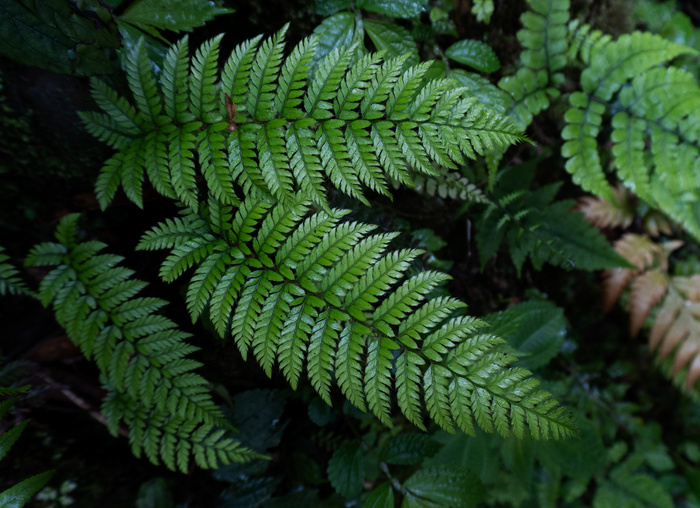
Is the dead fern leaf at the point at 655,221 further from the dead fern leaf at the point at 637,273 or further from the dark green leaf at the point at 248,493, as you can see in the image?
the dark green leaf at the point at 248,493

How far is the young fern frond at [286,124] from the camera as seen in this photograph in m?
1.50

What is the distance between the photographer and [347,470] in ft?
6.81

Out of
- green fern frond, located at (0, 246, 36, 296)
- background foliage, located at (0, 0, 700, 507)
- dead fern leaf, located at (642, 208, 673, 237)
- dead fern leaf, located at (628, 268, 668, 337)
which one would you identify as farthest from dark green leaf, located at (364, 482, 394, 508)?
dead fern leaf, located at (642, 208, 673, 237)

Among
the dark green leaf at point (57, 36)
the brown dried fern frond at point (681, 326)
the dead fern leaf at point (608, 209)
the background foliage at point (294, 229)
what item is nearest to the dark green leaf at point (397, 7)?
the background foliage at point (294, 229)

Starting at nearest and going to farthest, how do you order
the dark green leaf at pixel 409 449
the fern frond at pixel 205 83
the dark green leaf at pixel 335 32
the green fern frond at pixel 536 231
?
1. the fern frond at pixel 205 83
2. the dark green leaf at pixel 335 32
3. the dark green leaf at pixel 409 449
4. the green fern frond at pixel 536 231

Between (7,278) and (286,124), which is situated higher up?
(286,124)

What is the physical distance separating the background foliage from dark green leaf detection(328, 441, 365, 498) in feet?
0.04

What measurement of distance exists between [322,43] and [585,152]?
5.40 ft

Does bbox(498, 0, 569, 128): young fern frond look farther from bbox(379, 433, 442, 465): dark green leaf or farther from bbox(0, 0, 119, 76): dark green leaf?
bbox(0, 0, 119, 76): dark green leaf

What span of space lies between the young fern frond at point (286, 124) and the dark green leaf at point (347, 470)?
139cm

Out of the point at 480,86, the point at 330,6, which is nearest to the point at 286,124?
the point at 330,6

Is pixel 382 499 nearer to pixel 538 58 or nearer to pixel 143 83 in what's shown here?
pixel 143 83

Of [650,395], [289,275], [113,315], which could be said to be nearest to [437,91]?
[289,275]

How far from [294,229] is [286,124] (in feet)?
1.38
